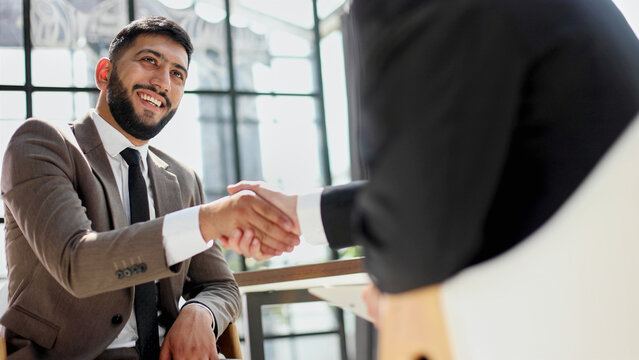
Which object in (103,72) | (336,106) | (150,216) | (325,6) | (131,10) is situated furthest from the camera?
(325,6)

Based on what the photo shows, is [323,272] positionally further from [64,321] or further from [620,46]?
[620,46]

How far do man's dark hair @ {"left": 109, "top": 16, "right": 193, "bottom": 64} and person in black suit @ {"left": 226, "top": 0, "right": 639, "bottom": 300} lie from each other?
1.54m

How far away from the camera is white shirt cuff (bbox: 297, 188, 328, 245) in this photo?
61.6 inches

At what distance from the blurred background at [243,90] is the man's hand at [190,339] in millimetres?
2673

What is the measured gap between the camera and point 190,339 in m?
1.67

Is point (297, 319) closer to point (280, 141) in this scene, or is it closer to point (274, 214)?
point (280, 141)

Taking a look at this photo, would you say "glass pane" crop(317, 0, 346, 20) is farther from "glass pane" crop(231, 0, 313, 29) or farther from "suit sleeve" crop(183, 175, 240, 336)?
"suit sleeve" crop(183, 175, 240, 336)

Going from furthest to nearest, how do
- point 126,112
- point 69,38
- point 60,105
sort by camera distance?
1. point 69,38
2. point 60,105
3. point 126,112

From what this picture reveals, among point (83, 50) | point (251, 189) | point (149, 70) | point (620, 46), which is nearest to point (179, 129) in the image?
point (83, 50)

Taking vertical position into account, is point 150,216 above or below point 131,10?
below

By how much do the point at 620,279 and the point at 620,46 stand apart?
1.01ft

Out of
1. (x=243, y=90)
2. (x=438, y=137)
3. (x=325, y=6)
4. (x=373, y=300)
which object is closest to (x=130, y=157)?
(x=373, y=300)

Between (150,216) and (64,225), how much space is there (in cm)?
38

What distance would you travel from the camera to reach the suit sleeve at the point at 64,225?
1.48 metres
